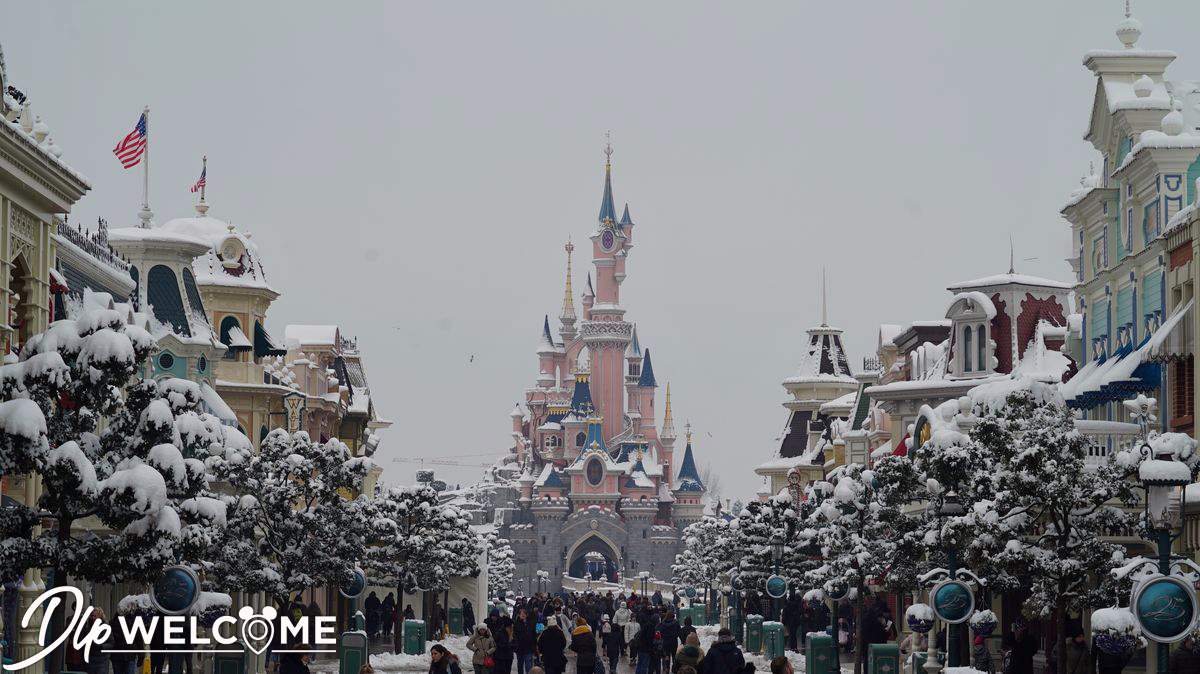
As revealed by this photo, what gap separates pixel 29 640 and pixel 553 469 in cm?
16470

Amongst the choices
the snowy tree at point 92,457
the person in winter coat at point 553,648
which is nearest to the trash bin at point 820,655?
the person in winter coat at point 553,648

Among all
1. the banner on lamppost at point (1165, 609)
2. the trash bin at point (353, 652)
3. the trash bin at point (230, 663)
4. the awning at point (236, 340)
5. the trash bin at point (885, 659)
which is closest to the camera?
the banner on lamppost at point (1165, 609)

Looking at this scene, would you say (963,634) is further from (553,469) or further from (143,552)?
(553,469)

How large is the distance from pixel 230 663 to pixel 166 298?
754 inches

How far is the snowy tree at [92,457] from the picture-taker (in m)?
21.6

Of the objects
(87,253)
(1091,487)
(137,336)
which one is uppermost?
(87,253)

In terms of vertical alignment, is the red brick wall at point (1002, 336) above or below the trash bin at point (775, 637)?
above

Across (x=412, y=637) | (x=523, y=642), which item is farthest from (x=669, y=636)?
(x=412, y=637)

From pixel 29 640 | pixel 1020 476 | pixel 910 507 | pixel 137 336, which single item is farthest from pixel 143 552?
pixel 910 507

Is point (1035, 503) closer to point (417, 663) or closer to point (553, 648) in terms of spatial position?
point (553, 648)

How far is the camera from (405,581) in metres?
56.4

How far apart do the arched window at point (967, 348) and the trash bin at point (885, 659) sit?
2178cm

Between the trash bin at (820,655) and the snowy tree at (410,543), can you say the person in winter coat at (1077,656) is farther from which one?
the snowy tree at (410,543)

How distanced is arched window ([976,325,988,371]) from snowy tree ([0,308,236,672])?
106 feet
